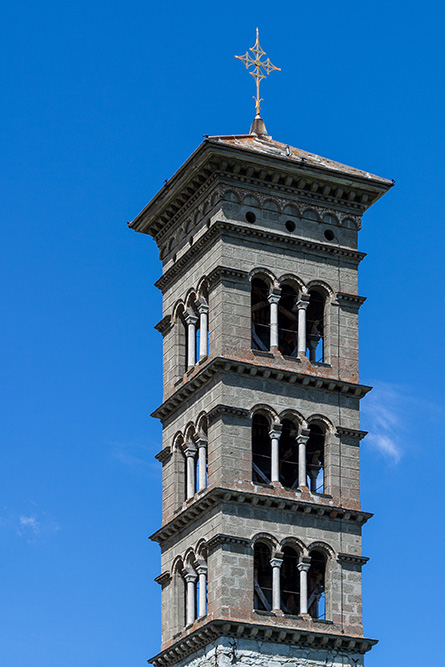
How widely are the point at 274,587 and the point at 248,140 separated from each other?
17.0 meters

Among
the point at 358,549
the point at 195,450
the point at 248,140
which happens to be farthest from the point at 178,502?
the point at 248,140

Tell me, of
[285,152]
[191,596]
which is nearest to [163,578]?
[191,596]

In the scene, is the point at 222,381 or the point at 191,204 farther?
the point at 191,204

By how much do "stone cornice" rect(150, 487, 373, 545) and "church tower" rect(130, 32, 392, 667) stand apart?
0.05 metres

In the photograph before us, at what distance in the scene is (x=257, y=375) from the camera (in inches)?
2778

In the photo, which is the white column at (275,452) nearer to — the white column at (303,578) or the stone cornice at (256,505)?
the stone cornice at (256,505)

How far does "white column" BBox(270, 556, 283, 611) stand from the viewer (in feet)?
223

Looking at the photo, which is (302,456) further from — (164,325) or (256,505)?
(164,325)

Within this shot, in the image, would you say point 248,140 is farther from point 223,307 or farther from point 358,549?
point 358,549

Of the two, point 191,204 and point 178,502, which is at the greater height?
point 191,204

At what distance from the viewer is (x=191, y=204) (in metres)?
74.8

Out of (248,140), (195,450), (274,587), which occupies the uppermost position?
(248,140)

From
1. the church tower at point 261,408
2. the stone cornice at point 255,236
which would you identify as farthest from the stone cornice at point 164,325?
the stone cornice at point 255,236

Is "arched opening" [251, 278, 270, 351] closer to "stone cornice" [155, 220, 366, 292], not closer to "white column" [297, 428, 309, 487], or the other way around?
"stone cornice" [155, 220, 366, 292]
